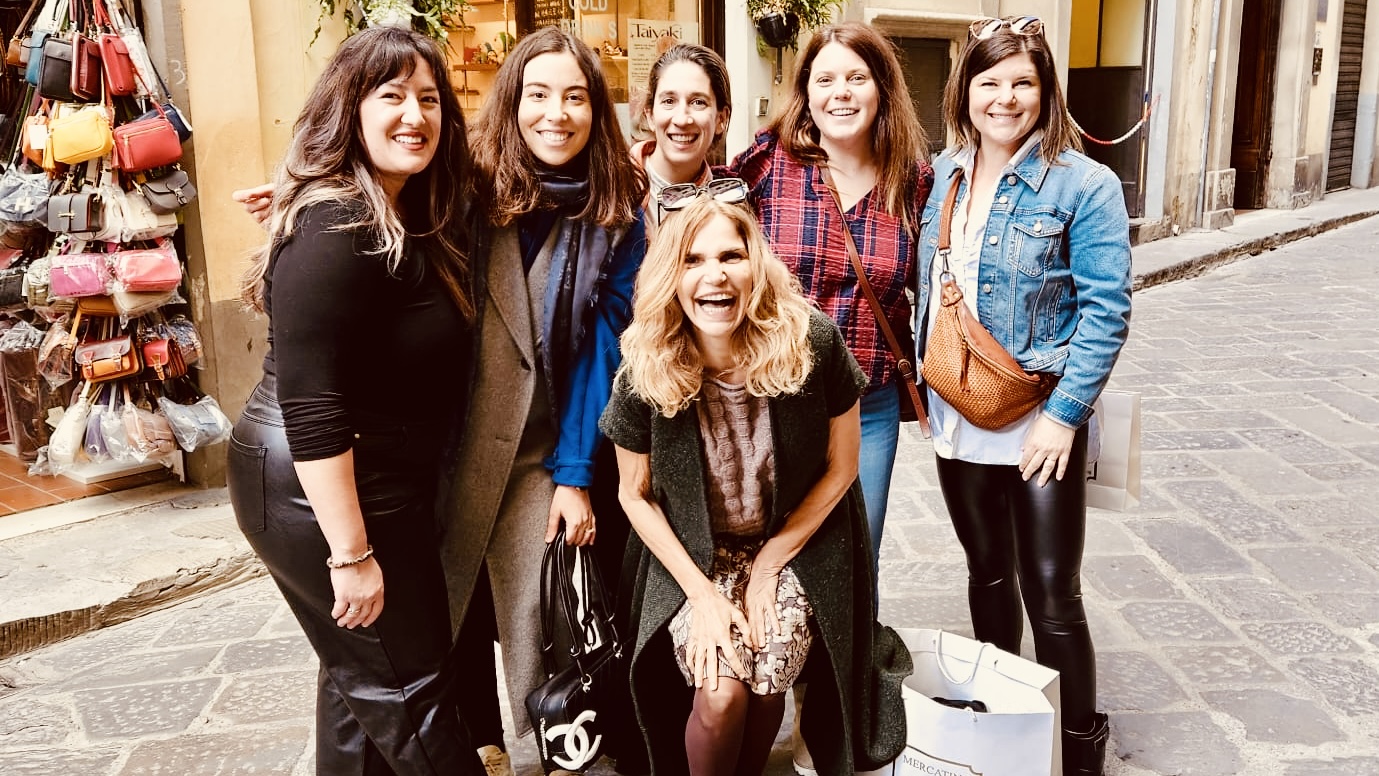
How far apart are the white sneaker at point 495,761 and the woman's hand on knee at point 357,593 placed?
888 mm

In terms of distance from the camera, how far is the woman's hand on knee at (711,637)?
254cm

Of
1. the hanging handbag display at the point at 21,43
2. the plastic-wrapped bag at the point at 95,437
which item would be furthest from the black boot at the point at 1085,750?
the hanging handbag display at the point at 21,43

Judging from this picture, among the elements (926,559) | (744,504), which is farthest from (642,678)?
(926,559)

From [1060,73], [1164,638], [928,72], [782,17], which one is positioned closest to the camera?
[1164,638]

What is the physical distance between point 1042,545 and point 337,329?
172cm

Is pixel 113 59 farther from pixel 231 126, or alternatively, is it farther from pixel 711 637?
pixel 711 637

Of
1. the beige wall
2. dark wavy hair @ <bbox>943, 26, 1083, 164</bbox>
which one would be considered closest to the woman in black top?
dark wavy hair @ <bbox>943, 26, 1083, 164</bbox>

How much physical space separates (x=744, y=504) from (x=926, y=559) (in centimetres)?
227

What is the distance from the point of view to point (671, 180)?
3.19 metres

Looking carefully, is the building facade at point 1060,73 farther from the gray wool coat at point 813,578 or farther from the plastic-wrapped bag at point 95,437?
the gray wool coat at point 813,578

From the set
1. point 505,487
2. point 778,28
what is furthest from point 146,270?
point 778,28

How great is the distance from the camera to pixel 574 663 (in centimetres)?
275

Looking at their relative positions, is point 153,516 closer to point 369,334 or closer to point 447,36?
point 447,36

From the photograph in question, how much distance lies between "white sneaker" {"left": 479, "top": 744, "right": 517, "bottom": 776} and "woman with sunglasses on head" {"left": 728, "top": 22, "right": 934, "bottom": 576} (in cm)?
114
